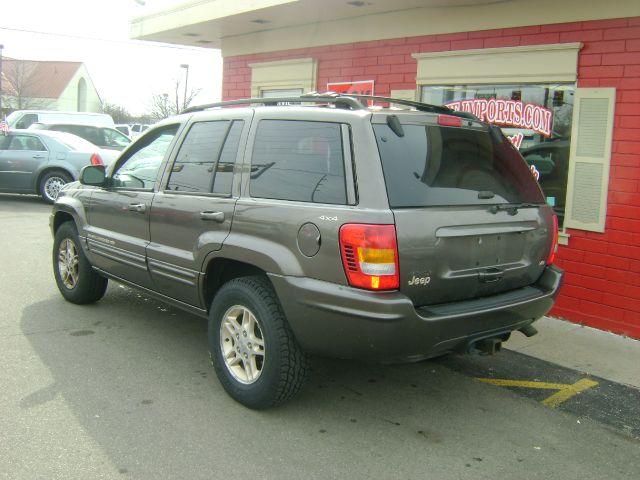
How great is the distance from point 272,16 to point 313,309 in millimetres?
6345

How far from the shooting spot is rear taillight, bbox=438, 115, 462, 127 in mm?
3838

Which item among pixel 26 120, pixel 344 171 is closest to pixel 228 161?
pixel 344 171

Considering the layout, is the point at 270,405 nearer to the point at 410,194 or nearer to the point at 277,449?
the point at 277,449

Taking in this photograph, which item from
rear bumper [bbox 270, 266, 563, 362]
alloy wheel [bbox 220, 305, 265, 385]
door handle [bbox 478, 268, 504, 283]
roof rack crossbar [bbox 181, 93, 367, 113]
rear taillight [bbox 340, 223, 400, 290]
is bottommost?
alloy wheel [bbox 220, 305, 265, 385]

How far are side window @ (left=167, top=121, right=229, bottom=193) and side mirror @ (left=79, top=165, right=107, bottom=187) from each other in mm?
991

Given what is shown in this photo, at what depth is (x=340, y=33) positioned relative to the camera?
8523mm

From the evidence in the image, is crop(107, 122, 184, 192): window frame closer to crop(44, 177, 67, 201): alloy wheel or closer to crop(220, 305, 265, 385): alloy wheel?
crop(220, 305, 265, 385): alloy wheel

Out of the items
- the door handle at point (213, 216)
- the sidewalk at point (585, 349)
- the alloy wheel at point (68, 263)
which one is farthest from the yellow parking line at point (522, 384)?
the alloy wheel at point (68, 263)

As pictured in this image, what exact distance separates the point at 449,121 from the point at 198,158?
1747mm

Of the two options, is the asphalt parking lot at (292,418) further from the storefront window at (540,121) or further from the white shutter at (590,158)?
the storefront window at (540,121)

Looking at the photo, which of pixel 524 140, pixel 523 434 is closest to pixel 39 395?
pixel 523 434

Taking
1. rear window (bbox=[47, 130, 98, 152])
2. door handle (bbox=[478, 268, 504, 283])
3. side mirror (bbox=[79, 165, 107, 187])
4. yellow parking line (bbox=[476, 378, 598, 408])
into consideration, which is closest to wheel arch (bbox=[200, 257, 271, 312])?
door handle (bbox=[478, 268, 504, 283])

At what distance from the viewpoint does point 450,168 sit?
12.3 ft

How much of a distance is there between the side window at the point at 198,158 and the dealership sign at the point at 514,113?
3002mm
